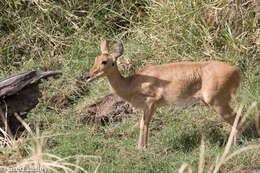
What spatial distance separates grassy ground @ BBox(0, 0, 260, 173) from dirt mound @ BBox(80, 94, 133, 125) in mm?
121

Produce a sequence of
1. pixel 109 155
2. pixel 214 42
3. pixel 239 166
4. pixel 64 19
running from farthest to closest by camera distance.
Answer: pixel 64 19 < pixel 214 42 < pixel 109 155 < pixel 239 166

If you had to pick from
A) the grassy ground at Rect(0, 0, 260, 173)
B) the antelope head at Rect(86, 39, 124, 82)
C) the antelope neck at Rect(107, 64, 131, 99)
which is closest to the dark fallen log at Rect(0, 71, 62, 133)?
the grassy ground at Rect(0, 0, 260, 173)

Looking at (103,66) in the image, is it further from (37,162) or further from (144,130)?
(37,162)

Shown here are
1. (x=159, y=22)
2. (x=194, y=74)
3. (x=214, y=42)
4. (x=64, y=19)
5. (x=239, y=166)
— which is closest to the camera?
(x=239, y=166)

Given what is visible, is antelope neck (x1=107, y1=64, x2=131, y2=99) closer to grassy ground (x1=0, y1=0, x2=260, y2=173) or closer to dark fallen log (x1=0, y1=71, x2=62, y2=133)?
grassy ground (x1=0, y1=0, x2=260, y2=173)

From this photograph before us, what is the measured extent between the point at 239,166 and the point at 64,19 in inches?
192

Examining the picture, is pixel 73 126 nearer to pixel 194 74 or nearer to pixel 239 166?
pixel 194 74

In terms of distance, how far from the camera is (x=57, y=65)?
8.88 metres

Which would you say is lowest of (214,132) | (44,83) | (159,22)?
(214,132)

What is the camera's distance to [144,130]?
264 inches

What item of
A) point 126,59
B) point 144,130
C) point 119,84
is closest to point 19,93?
point 119,84

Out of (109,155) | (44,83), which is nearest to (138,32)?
(44,83)

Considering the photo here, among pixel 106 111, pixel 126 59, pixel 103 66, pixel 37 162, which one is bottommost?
pixel 106 111

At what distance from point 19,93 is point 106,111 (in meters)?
1.41
